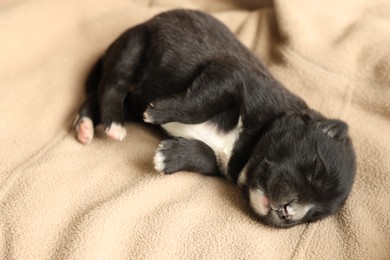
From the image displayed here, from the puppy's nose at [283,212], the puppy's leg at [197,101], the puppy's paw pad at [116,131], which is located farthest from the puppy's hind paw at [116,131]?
the puppy's nose at [283,212]

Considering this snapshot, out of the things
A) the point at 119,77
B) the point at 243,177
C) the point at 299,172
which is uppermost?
→ the point at 119,77

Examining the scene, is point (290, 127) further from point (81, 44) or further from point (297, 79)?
point (81, 44)

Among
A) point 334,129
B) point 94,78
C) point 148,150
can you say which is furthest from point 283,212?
point 94,78

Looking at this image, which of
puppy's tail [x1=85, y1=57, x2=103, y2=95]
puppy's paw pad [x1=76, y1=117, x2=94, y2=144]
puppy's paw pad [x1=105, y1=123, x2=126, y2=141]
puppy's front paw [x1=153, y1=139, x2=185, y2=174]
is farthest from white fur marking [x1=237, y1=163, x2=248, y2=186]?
puppy's tail [x1=85, y1=57, x2=103, y2=95]

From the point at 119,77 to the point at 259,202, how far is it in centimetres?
88

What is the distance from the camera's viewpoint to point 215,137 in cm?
204

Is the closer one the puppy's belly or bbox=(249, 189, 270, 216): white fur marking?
bbox=(249, 189, 270, 216): white fur marking

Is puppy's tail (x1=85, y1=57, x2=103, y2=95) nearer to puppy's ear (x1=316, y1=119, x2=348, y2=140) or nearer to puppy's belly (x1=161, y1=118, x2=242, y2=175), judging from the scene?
puppy's belly (x1=161, y1=118, x2=242, y2=175)

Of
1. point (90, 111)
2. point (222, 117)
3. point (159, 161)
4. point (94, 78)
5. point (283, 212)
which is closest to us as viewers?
point (283, 212)

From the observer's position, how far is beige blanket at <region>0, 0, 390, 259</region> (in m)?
1.64

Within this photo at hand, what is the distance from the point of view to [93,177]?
1.85 metres

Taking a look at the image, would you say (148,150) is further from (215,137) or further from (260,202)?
(260,202)

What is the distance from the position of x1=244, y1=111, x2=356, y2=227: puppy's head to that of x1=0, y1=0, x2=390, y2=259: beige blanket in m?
0.09

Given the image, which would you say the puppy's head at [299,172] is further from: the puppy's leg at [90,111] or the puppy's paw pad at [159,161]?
the puppy's leg at [90,111]
